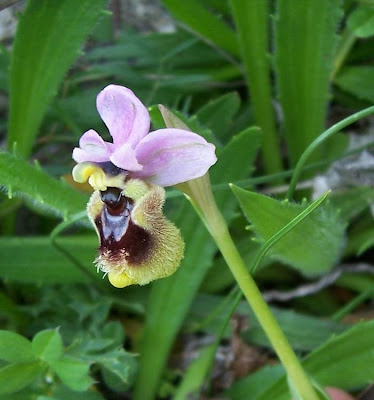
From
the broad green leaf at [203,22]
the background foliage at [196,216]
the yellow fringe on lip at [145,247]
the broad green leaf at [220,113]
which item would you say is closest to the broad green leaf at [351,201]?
the background foliage at [196,216]

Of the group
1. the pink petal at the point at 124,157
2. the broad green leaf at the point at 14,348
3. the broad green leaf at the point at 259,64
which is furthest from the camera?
the broad green leaf at the point at 259,64

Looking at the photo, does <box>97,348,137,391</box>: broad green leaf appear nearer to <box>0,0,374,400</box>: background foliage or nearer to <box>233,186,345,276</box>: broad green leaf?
<box>0,0,374,400</box>: background foliage

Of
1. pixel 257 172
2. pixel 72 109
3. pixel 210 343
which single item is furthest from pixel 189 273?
pixel 72 109

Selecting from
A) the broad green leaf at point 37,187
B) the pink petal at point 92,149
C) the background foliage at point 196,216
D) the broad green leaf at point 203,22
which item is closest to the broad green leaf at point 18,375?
the background foliage at point 196,216

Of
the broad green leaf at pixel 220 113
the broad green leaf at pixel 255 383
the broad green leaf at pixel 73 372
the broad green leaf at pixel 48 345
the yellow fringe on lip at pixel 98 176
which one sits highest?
the yellow fringe on lip at pixel 98 176

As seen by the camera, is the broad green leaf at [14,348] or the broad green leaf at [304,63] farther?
the broad green leaf at [304,63]

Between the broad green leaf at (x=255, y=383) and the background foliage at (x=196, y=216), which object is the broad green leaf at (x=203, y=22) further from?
the broad green leaf at (x=255, y=383)

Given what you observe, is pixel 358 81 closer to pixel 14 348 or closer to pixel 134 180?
pixel 134 180

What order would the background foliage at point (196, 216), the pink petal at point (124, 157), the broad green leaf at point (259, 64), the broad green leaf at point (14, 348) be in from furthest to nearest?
the broad green leaf at point (259, 64) → the background foliage at point (196, 216) → the broad green leaf at point (14, 348) → the pink petal at point (124, 157)

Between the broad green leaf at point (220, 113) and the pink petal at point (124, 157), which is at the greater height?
the pink petal at point (124, 157)
